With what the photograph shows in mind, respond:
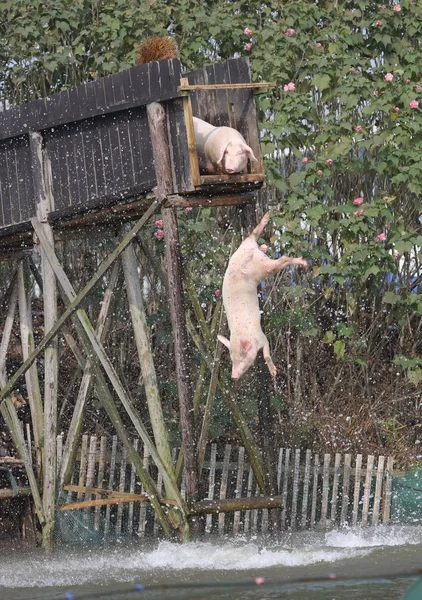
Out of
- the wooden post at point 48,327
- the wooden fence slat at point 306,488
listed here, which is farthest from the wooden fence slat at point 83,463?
the wooden fence slat at point 306,488

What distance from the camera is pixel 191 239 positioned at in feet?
48.0

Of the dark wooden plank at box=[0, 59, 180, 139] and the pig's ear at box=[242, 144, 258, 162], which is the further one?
the dark wooden plank at box=[0, 59, 180, 139]

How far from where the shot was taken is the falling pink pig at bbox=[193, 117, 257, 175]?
1052cm

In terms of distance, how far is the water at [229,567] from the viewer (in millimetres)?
9430

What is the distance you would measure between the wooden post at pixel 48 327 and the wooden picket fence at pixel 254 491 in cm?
72

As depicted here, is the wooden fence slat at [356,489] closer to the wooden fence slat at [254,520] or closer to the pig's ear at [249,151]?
the wooden fence slat at [254,520]

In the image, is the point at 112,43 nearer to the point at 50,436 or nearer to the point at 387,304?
the point at 387,304

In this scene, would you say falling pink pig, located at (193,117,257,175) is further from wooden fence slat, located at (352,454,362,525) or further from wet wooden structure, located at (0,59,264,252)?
wooden fence slat, located at (352,454,362,525)

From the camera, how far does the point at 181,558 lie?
412 inches

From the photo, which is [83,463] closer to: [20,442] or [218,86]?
[20,442]

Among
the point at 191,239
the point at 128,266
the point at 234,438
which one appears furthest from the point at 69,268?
the point at 128,266

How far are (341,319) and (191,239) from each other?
2.24m

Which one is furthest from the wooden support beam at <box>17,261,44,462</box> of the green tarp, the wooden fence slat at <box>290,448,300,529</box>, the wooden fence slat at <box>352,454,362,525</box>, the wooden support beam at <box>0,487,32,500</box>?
the green tarp

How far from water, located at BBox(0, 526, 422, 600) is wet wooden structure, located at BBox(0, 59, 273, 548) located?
0.44 metres
